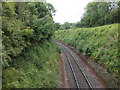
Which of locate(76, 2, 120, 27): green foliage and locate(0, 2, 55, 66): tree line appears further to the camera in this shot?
locate(76, 2, 120, 27): green foliage

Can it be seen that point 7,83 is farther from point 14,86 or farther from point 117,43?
point 117,43

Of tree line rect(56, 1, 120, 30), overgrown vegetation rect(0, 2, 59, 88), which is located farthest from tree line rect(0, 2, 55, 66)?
tree line rect(56, 1, 120, 30)

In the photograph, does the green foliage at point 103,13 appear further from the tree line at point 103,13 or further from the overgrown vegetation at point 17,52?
the overgrown vegetation at point 17,52

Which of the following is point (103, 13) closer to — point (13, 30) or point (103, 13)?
point (103, 13)

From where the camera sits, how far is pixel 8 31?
6.47 m

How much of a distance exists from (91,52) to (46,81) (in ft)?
32.8

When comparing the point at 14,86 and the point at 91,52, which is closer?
the point at 14,86

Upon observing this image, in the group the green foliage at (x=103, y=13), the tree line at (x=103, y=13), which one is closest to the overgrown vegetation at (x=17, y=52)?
the tree line at (x=103, y=13)

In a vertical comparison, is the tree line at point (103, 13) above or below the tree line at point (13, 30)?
above

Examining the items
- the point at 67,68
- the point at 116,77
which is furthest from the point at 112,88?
the point at 67,68

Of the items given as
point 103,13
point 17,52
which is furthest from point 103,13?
point 17,52

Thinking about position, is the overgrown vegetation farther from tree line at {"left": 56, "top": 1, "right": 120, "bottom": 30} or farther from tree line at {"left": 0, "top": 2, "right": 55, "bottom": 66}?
tree line at {"left": 56, "top": 1, "right": 120, "bottom": 30}

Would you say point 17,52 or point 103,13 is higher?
point 103,13

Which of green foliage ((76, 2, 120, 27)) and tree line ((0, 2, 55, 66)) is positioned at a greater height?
green foliage ((76, 2, 120, 27))
